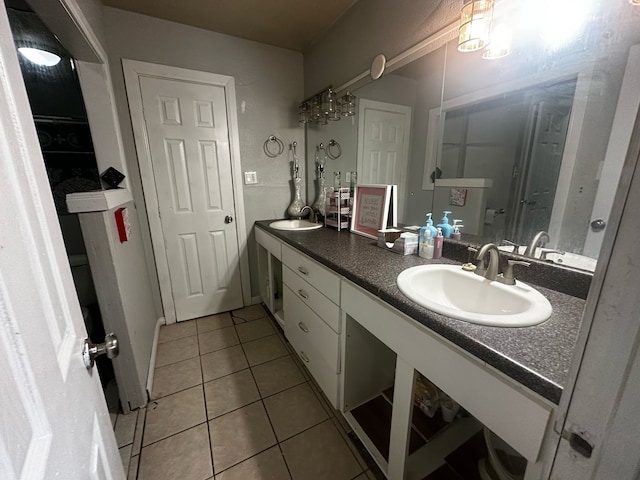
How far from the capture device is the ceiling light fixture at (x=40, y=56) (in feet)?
4.75

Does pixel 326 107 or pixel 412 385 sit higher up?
pixel 326 107

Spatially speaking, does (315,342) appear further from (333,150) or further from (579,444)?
(333,150)

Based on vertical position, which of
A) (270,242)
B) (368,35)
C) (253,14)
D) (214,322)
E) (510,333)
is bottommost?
(214,322)

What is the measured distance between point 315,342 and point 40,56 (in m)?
2.27

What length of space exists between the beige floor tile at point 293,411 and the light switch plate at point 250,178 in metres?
1.63

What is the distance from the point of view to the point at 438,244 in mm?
1178

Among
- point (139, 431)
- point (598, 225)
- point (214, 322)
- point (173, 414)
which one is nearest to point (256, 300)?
point (214, 322)

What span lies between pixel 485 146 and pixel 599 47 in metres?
0.39

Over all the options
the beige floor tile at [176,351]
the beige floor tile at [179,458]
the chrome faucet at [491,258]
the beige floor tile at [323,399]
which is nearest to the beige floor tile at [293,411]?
the beige floor tile at [323,399]

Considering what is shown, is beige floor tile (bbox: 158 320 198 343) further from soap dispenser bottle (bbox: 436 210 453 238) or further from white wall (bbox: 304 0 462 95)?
white wall (bbox: 304 0 462 95)

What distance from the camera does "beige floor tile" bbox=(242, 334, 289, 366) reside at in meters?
1.79

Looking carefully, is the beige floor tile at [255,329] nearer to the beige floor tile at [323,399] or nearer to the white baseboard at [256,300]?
the white baseboard at [256,300]

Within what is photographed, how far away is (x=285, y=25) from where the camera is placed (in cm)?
185

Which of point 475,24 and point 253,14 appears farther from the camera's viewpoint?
point 253,14
